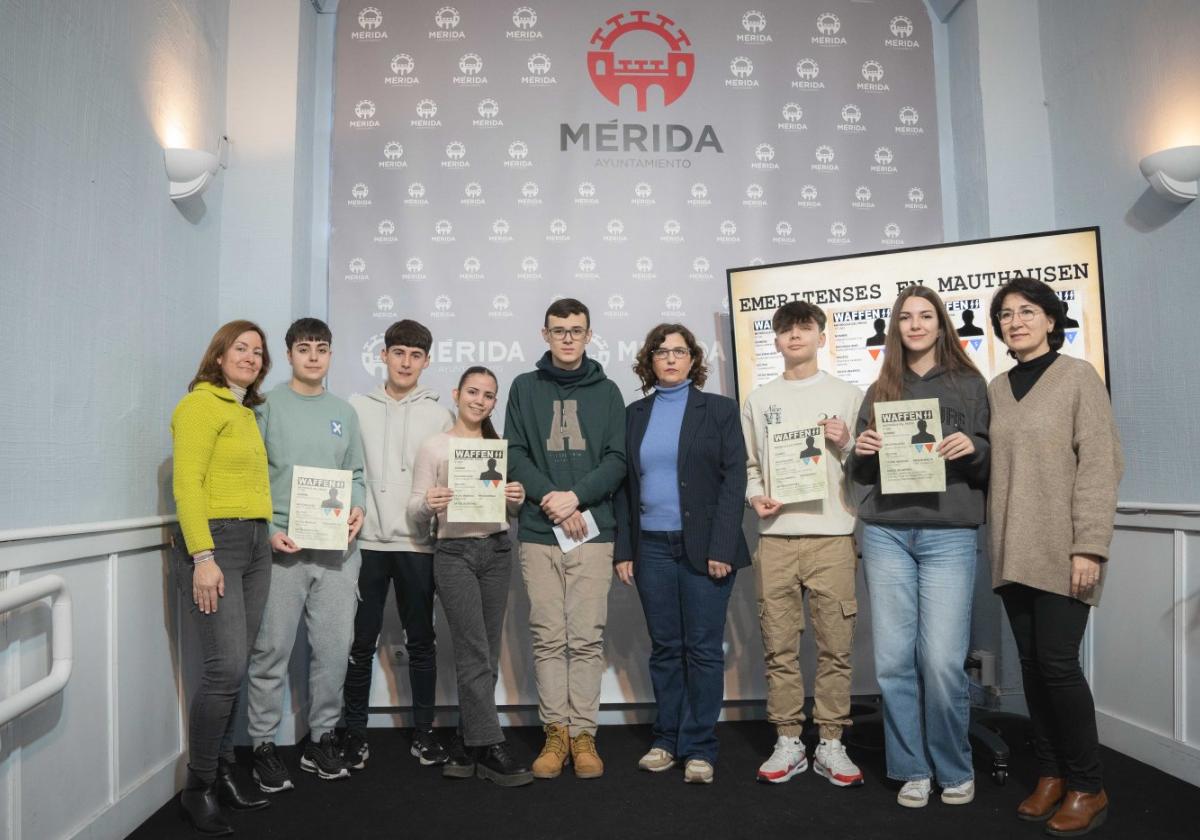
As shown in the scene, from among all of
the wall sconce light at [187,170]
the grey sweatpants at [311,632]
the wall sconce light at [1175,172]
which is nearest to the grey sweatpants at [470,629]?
the grey sweatpants at [311,632]

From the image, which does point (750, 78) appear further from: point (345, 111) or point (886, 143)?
point (345, 111)

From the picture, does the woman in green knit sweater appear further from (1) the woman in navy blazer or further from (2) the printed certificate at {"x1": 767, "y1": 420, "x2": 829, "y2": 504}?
(2) the printed certificate at {"x1": 767, "y1": 420, "x2": 829, "y2": 504}

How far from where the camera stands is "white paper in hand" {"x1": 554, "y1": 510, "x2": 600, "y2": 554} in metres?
2.76

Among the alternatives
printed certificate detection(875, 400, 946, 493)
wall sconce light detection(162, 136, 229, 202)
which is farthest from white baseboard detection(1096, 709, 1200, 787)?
wall sconce light detection(162, 136, 229, 202)

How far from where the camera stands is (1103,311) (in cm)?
296

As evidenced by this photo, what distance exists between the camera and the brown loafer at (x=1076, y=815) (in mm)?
2238

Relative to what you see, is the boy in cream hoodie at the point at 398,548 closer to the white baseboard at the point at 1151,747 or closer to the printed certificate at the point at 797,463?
the printed certificate at the point at 797,463

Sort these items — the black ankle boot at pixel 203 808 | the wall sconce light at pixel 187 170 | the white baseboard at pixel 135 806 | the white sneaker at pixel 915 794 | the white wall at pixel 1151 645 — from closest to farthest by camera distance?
the white baseboard at pixel 135 806
the black ankle boot at pixel 203 808
the white sneaker at pixel 915 794
the white wall at pixel 1151 645
the wall sconce light at pixel 187 170

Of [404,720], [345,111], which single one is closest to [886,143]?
[345,111]

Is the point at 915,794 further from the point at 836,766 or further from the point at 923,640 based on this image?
the point at 923,640

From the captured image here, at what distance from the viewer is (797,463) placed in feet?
8.71

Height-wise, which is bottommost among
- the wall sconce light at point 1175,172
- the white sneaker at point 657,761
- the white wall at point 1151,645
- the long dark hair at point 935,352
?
the white sneaker at point 657,761

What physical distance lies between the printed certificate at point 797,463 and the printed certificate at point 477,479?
933mm

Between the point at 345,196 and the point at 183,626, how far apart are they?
2041 mm
